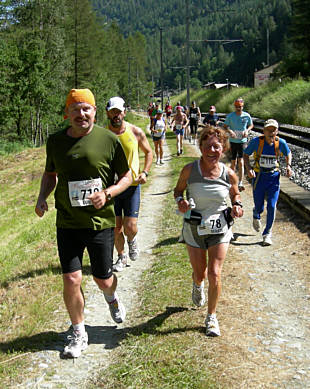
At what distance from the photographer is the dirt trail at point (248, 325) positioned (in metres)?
3.82

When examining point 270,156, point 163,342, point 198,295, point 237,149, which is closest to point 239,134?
point 237,149

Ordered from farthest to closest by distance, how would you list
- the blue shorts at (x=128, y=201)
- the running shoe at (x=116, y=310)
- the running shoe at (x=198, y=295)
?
1. the blue shorts at (x=128, y=201)
2. the running shoe at (x=198, y=295)
3. the running shoe at (x=116, y=310)

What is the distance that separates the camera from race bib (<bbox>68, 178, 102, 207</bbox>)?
393cm

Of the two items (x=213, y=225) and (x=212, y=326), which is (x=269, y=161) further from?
(x=212, y=326)

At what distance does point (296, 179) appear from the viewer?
41.0 feet

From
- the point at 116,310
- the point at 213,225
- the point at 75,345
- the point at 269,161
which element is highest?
the point at 269,161

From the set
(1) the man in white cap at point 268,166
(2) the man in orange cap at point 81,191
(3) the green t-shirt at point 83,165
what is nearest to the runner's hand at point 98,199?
(2) the man in orange cap at point 81,191

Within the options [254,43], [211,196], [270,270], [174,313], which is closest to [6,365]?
[174,313]

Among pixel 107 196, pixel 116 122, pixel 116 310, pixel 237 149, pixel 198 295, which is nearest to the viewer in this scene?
pixel 107 196

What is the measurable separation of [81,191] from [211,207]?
46.3 inches

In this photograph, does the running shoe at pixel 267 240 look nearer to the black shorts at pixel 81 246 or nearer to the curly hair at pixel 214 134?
the curly hair at pixel 214 134

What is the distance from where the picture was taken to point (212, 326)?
4.38m

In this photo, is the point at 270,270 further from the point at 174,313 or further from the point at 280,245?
the point at 174,313

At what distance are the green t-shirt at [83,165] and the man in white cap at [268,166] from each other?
370 cm
